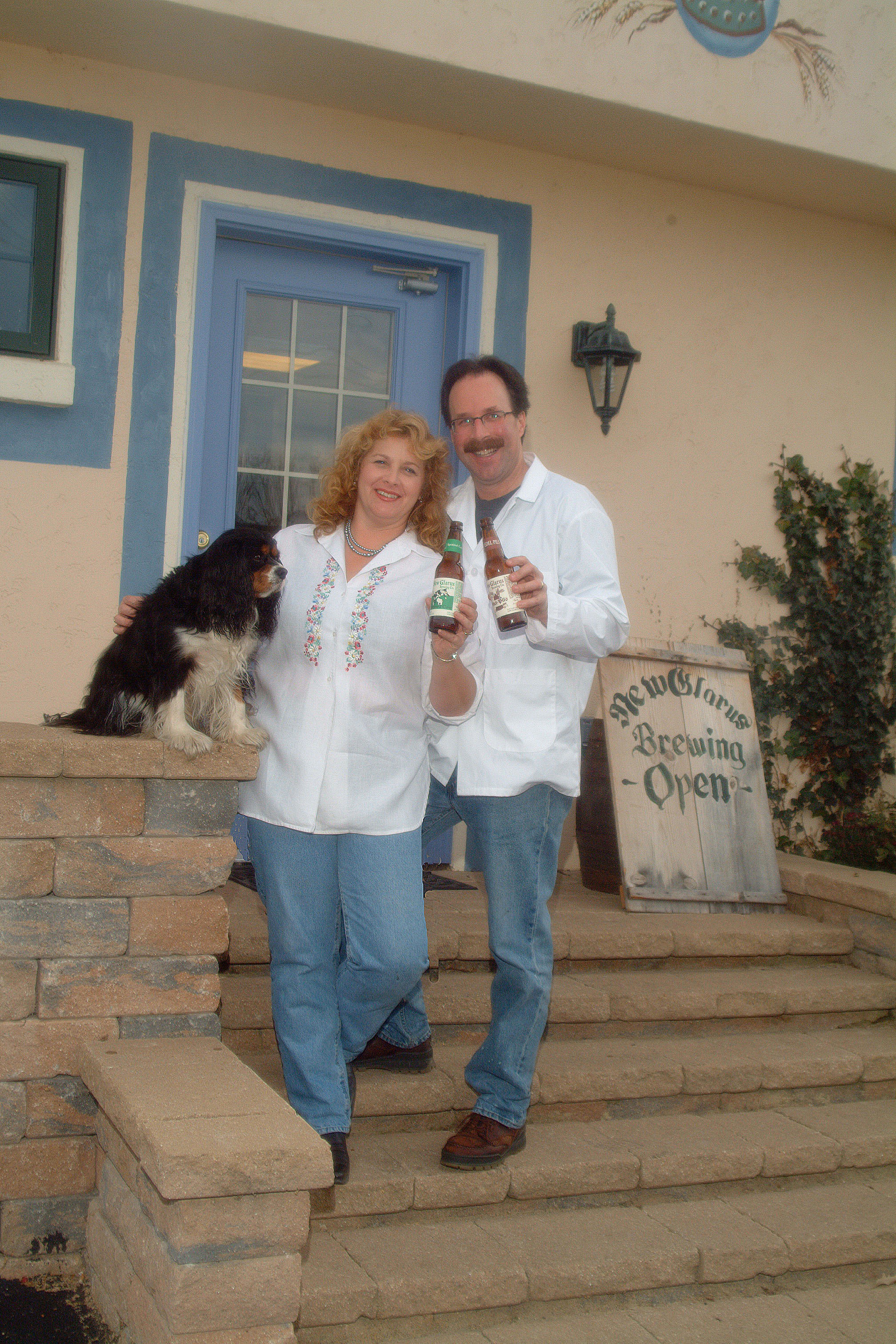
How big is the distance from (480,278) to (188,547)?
1796 mm

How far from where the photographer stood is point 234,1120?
2.30 meters

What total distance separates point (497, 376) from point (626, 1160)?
216 cm

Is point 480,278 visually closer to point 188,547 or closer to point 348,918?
point 188,547

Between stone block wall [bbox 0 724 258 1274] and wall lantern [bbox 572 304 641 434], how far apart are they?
10.2 feet

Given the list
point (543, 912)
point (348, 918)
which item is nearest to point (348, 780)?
point (348, 918)

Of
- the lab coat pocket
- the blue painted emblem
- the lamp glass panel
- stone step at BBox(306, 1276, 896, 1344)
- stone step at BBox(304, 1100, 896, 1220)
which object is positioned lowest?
stone step at BBox(306, 1276, 896, 1344)

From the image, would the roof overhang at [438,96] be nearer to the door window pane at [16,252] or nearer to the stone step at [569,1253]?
the door window pane at [16,252]

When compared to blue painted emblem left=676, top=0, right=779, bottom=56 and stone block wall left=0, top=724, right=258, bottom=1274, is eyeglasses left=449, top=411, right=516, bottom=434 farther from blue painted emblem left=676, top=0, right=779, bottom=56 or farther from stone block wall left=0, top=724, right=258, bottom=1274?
blue painted emblem left=676, top=0, right=779, bottom=56

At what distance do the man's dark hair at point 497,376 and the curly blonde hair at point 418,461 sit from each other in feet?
0.77

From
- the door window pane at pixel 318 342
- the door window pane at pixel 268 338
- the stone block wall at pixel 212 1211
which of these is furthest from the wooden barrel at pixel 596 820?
the stone block wall at pixel 212 1211

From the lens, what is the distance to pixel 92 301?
4.46 metres

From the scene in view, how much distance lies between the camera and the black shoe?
2.73m

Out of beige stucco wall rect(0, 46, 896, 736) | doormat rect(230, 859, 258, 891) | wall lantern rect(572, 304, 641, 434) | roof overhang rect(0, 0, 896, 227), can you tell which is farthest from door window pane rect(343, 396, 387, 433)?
doormat rect(230, 859, 258, 891)

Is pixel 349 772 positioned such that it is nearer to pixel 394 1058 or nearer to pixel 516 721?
pixel 516 721
